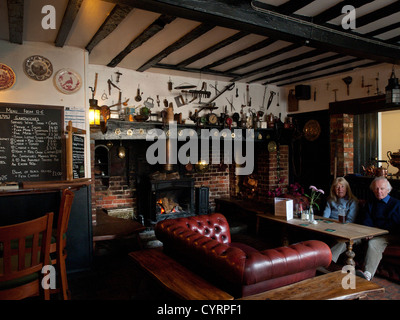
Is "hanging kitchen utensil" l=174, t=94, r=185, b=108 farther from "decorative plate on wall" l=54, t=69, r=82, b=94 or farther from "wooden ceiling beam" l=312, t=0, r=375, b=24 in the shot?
"wooden ceiling beam" l=312, t=0, r=375, b=24

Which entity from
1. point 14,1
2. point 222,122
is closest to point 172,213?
point 222,122

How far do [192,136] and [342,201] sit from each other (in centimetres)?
257

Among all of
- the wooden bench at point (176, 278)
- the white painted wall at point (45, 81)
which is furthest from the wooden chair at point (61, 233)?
the white painted wall at point (45, 81)

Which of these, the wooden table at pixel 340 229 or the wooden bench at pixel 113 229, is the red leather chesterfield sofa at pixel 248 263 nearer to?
the wooden table at pixel 340 229

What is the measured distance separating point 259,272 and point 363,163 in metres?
4.89

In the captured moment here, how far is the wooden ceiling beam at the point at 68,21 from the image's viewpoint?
285cm

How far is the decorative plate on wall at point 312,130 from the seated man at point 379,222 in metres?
2.33

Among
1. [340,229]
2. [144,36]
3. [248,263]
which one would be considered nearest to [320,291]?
[248,263]

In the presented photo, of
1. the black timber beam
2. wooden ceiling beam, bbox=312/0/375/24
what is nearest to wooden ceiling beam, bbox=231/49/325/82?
the black timber beam

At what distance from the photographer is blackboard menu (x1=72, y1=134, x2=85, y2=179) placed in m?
3.92

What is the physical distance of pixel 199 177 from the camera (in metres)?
6.46

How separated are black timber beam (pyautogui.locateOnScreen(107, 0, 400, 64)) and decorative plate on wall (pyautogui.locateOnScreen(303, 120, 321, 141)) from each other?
2.14 metres

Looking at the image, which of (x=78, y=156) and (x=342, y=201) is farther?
(x=342, y=201)

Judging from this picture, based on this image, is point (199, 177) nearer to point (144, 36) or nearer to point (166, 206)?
point (166, 206)
